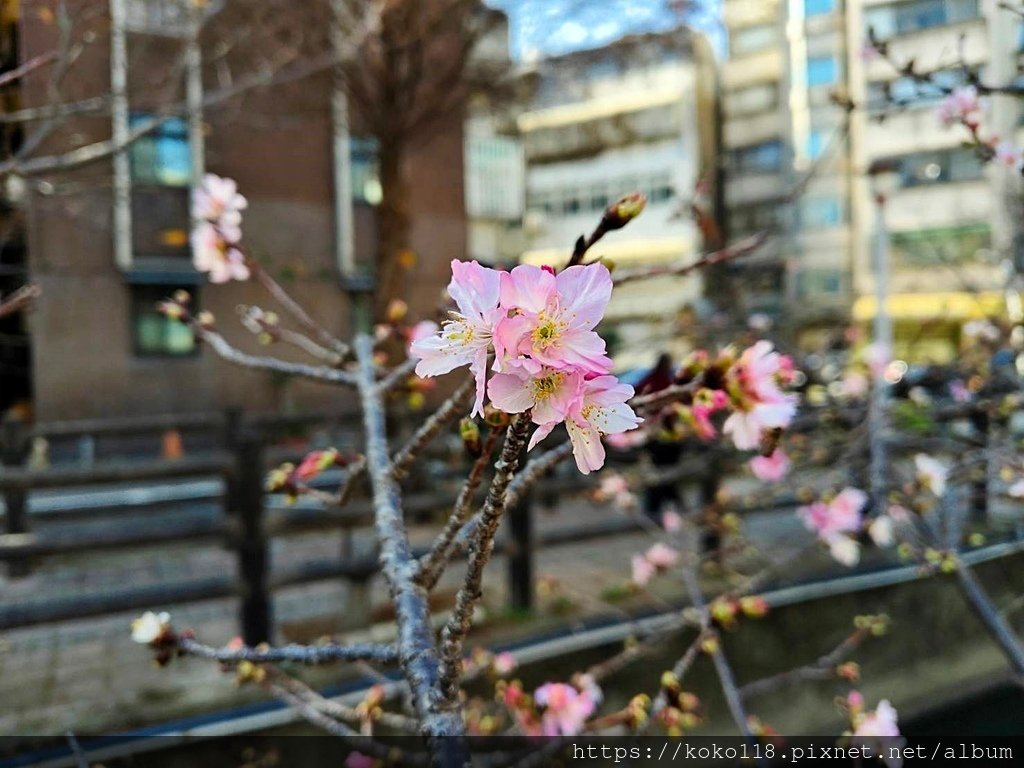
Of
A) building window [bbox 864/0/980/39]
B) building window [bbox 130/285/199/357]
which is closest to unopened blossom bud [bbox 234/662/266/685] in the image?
building window [bbox 864/0/980/39]

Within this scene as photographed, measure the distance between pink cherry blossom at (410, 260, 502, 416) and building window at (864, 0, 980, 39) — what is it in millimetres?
3536

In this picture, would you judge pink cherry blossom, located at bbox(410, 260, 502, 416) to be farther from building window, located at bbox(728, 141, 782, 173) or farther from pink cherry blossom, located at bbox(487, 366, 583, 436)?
building window, located at bbox(728, 141, 782, 173)

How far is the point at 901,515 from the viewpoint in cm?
297

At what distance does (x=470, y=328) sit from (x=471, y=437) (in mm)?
194

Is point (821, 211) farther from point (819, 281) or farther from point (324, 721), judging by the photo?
point (324, 721)

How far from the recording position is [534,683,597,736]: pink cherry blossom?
81.0 inches

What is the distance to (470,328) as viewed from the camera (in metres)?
0.70

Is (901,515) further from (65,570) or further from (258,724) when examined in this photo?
(65,570)

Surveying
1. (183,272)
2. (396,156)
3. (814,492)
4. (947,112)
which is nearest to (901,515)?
(814,492)

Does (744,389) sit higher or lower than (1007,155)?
lower

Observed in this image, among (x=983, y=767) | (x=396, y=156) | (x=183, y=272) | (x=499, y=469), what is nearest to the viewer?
(x=499, y=469)

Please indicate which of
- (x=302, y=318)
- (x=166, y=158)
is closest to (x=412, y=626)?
(x=302, y=318)

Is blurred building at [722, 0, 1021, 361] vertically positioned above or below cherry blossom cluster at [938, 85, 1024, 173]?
above

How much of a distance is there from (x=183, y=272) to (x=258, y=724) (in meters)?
9.82
